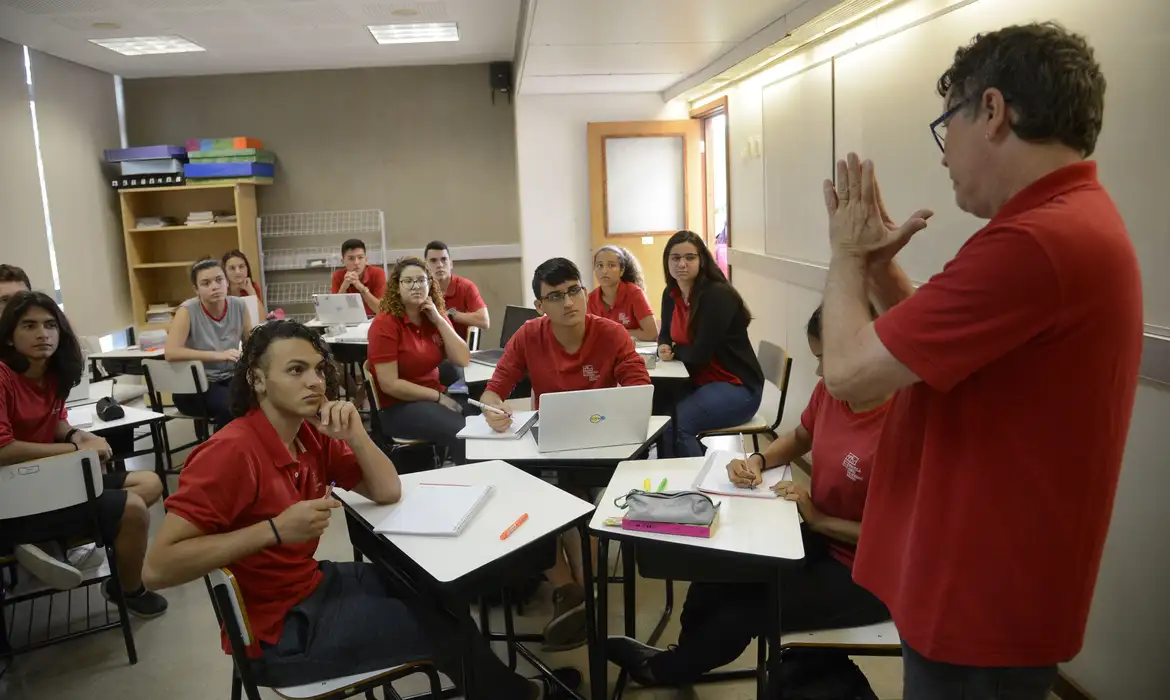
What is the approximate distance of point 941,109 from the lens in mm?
2947

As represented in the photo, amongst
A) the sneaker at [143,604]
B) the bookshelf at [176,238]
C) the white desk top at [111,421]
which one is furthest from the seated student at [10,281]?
the bookshelf at [176,238]

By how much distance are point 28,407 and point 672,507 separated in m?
2.54

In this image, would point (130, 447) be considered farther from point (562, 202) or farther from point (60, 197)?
point (562, 202)

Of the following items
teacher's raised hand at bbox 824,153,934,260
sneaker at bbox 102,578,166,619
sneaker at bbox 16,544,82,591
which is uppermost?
teacher's raised hand at bbox 824,153,934,260

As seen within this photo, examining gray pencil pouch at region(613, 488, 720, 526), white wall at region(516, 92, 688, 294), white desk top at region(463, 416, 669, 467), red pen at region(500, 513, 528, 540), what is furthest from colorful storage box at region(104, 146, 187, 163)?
gray pencil pouch at region(613, 488, 720, 526)

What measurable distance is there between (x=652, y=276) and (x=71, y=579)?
4.94 metres

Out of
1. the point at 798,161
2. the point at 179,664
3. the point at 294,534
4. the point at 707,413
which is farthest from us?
the point at 798,161

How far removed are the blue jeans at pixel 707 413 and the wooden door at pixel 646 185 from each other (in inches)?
116

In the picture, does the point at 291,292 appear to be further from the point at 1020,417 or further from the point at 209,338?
the point at 1020,417

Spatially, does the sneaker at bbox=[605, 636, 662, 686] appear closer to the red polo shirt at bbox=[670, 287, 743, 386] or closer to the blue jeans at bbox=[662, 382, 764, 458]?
the blue jeans at bbox=[662, 382, 764, 458]

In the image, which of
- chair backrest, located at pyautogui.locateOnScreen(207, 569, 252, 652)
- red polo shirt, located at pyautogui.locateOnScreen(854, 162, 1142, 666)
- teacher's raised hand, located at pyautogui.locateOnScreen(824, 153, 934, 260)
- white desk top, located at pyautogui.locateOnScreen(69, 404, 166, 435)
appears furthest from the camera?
white desk top, located at pyautogui.locateOnScreen(69, 404, 166, 435)

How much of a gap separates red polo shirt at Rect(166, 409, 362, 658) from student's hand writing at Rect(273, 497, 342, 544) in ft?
0.27

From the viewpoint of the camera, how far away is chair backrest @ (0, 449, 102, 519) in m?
2.50

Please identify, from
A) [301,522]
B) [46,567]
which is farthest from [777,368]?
[46,567]
